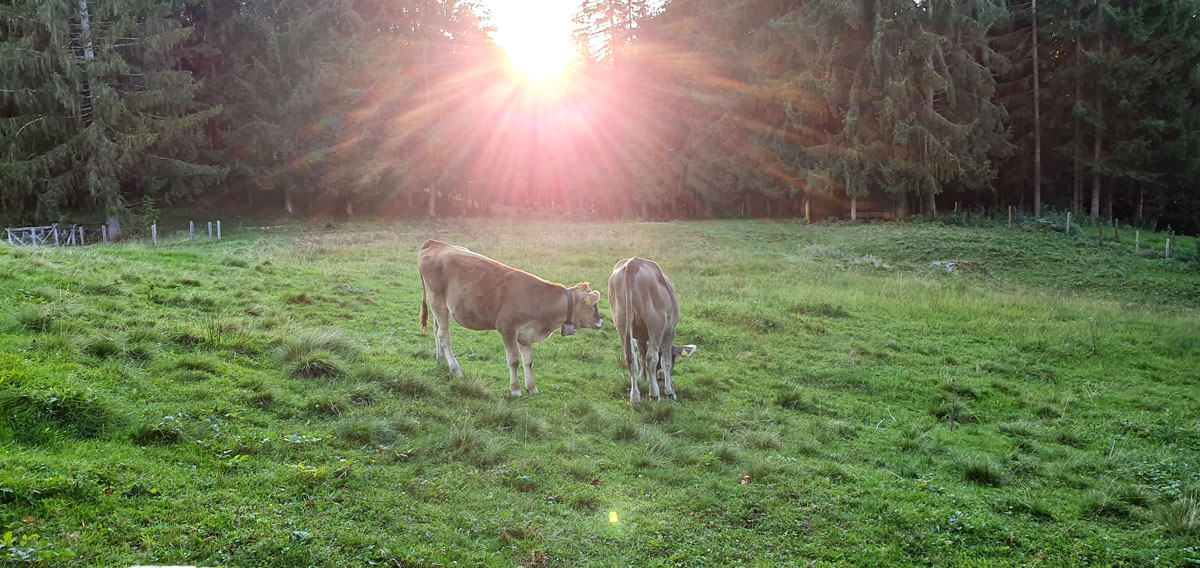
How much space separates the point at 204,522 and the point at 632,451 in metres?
4.00

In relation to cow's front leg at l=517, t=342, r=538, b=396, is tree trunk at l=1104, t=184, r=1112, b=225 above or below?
above

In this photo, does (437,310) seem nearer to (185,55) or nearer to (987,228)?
(987,228)

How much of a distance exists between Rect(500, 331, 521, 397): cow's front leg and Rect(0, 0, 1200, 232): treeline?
103 feet

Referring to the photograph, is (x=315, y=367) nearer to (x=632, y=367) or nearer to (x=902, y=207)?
(x=632, y=367)

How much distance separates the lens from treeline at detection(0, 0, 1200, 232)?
127ft

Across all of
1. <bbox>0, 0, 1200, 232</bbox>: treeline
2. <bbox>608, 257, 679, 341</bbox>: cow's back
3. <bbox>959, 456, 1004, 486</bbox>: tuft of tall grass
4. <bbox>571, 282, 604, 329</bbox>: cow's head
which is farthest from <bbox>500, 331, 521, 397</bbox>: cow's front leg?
<bbox>0, 0, 1200, 232</bbox>: treeline

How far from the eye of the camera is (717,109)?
161 ft

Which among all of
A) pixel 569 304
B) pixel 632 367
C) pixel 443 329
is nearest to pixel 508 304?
pixel 569 304

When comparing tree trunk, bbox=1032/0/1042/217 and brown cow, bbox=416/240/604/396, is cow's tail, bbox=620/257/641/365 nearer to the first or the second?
brown cow, bbox=416/240/604/396

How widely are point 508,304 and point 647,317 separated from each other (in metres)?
1.99

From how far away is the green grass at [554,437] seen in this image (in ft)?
15.9

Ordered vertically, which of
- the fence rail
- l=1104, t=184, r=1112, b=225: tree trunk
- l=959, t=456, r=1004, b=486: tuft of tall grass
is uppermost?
l=1104, t=184, r=1112, b=225: tree trunk

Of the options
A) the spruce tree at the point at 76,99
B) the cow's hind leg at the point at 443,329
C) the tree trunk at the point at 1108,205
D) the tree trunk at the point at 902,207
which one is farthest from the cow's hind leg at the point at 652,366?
the tree trunk at the point at 1108,205

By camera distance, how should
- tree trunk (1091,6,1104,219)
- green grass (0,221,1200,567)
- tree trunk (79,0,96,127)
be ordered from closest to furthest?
1. green grass (0,221,1200,567)
2. tree trunk (79,0,96,127)
3. tree trunk (1091,6,1104,219)
